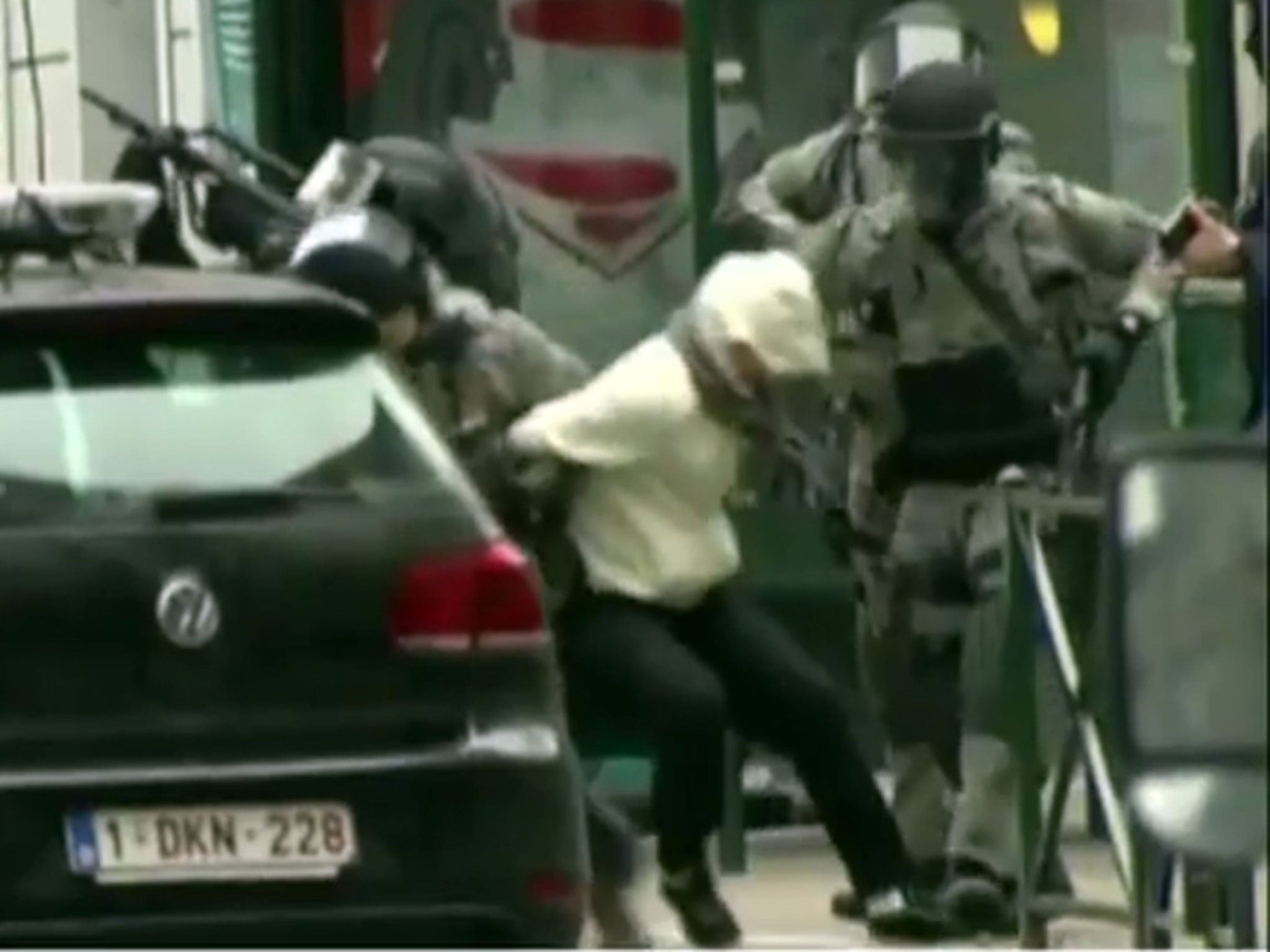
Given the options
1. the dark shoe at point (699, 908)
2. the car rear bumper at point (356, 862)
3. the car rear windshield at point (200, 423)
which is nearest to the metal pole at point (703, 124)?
the dark shoe at point (699, 908)

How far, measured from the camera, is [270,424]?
9320 mm

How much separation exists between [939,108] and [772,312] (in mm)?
1038

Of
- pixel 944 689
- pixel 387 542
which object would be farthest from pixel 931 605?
pixel 387 542

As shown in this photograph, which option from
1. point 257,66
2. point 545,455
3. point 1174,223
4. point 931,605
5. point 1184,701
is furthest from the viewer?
point 257,66

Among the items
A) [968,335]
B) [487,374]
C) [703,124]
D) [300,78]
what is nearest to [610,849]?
[487,374]

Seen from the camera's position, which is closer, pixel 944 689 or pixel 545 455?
pixel 545 455

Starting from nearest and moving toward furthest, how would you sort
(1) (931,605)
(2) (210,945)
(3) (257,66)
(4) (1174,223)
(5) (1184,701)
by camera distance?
(5) (1184,701) < (2) (210,945) < (4) (1174,223) < (1) (931,605) < (3) (257,66)

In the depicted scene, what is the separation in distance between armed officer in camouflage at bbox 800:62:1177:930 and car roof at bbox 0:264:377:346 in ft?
9.86

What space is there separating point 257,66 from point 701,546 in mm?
5889

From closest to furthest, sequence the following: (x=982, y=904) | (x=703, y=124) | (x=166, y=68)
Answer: (x=982, y=904), (x=703, y=124), (x=166, y=68)

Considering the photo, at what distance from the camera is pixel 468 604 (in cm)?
925

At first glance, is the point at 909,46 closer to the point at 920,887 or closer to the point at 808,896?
the point at 808,896

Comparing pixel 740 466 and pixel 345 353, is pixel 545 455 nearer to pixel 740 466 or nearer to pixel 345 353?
pixel 740 466

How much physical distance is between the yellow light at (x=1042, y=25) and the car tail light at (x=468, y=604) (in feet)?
23.6
